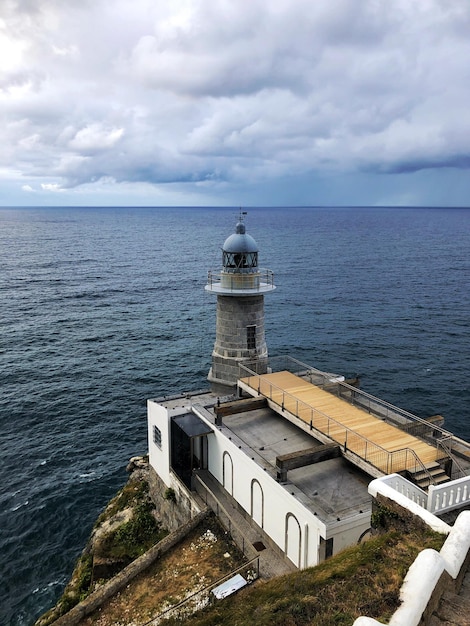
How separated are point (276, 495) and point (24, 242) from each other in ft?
591

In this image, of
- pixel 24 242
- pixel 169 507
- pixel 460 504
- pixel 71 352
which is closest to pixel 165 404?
pixel 169 507

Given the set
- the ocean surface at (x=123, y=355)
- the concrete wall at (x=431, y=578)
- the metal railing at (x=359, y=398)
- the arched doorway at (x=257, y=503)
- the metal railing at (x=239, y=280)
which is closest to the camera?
the concrete wall at (x=431, y=578)

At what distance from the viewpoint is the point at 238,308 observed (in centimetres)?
3138

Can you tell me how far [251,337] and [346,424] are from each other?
10.8 meters

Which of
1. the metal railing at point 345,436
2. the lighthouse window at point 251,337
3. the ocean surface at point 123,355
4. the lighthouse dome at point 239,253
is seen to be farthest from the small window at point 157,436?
the lighthouse dome at point 239,253

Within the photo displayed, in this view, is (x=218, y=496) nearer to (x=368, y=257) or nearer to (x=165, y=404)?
(x=165, y=404)

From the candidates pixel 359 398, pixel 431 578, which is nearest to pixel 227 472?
pixel 359 398

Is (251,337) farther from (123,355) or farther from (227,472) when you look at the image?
(123,355)

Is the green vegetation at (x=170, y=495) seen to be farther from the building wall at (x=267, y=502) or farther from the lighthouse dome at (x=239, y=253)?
the lighthouse dome at (x=239, y=253)

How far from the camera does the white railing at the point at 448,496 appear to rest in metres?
15.4

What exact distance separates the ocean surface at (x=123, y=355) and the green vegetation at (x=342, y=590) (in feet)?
65.9

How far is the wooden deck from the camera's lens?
19.3 meters

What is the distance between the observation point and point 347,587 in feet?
37.8

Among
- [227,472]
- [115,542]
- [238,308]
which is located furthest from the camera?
[238,308]
